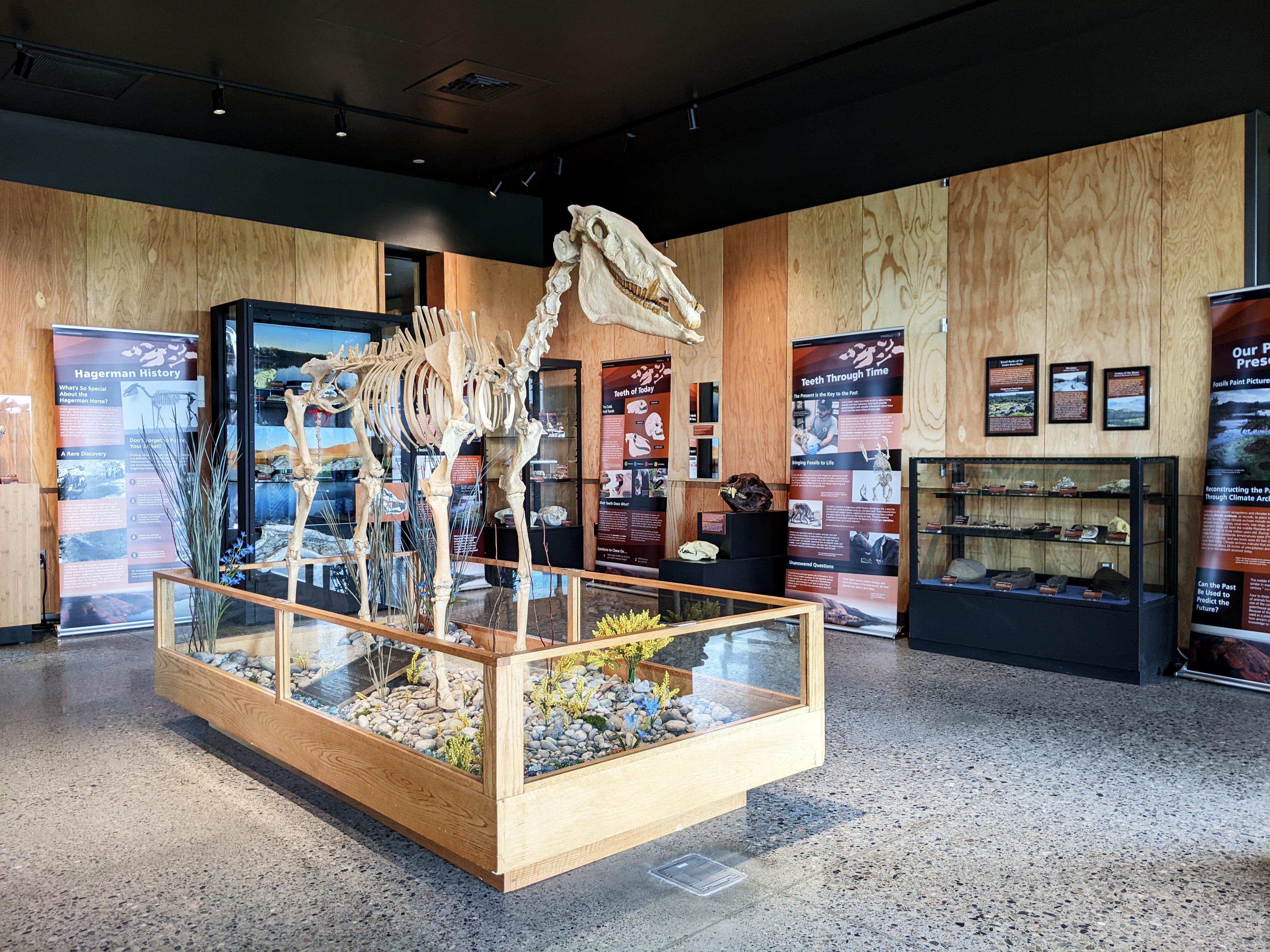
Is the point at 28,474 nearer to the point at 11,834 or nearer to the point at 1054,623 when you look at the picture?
the point at 11,834

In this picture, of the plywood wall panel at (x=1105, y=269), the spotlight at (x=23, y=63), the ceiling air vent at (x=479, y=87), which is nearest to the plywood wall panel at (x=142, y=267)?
the spotlight at (x=23, y=63)

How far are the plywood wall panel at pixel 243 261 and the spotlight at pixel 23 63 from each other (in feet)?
5.75

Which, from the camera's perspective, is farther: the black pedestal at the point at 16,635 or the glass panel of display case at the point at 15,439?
the glass panel of display case at the point at 15,439

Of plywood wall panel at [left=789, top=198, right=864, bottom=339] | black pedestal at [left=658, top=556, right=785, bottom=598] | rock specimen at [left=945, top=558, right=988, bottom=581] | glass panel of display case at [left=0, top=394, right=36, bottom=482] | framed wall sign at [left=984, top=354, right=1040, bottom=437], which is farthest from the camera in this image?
plywood wall panel at [left=789, top=198, right=864, bottom=339]

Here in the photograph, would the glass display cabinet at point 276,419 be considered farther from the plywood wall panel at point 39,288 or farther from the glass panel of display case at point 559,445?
the glass panel of display case at point 559,445

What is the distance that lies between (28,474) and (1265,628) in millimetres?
7758

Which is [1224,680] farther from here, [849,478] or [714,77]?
[714,77]

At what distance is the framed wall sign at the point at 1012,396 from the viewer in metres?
5.95

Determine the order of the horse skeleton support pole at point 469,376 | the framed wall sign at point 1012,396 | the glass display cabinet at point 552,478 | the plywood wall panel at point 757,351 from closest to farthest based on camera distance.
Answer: the horse skeleton support pole at point 469,376 < the framed wall sign at point 1012,396 < the plywood wall panel at point 757,351 < the glass display cabinet at point 552,478

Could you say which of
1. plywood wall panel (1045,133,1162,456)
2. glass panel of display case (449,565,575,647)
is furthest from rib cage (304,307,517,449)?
plywood wall panel (1045,133,1162,456)

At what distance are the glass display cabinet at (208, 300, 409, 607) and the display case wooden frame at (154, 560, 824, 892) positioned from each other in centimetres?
341

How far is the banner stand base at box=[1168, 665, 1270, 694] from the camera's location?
4926 mm

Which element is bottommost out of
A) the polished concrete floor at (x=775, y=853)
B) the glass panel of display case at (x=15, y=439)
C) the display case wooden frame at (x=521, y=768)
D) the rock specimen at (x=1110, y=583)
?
the polished concrete floor at (x=775, y=853)

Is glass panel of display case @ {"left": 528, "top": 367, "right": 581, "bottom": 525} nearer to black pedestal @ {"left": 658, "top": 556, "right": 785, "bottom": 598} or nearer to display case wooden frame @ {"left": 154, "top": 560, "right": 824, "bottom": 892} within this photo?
black pedestal @ {"left": 658, "top": 556, "right": 785, "bottom": 598}
